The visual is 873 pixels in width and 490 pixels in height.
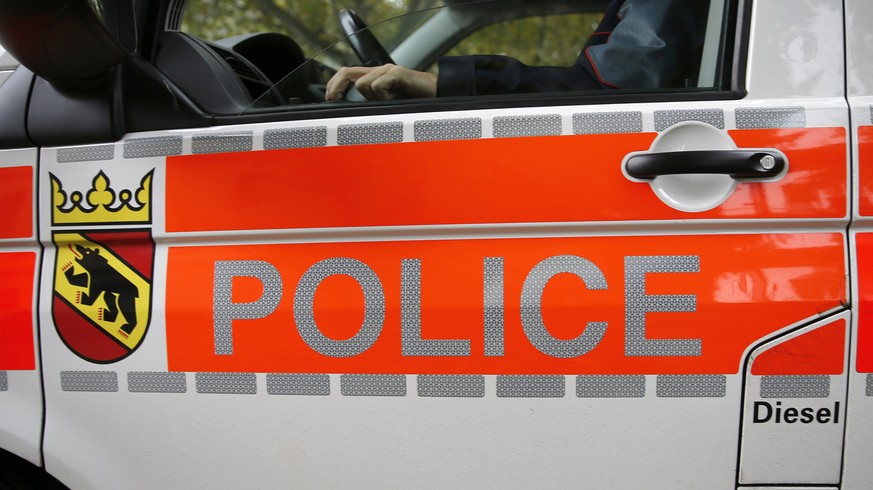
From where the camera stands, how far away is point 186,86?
1.34 m

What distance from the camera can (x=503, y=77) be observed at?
1.35 metres

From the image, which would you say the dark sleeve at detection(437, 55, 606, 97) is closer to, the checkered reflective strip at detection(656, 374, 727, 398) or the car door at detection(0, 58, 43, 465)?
the checkered reflective strip at detection(656, 374, 727, 398)

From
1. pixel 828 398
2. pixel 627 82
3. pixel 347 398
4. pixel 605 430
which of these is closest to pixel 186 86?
pixel 347 398

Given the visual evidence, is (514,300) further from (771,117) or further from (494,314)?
(771,117)

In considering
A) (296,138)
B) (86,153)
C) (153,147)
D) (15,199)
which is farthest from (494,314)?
(15,199)

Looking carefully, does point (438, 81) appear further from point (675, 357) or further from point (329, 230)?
point (675, 357)

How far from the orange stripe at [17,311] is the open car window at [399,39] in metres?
0.50

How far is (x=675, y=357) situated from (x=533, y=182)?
0.38 meters

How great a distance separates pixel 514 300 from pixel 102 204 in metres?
0.77

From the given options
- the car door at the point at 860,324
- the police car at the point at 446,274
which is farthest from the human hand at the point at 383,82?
the car door at the point at 860,324

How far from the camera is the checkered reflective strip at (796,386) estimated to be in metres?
1.10

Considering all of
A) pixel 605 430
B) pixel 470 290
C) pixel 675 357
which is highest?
pixel 470 290

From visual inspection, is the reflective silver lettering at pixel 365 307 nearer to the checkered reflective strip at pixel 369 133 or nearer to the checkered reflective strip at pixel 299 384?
the checkered reflective strip at pixel 299 384

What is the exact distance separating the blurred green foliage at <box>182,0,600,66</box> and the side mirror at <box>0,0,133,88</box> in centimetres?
40
